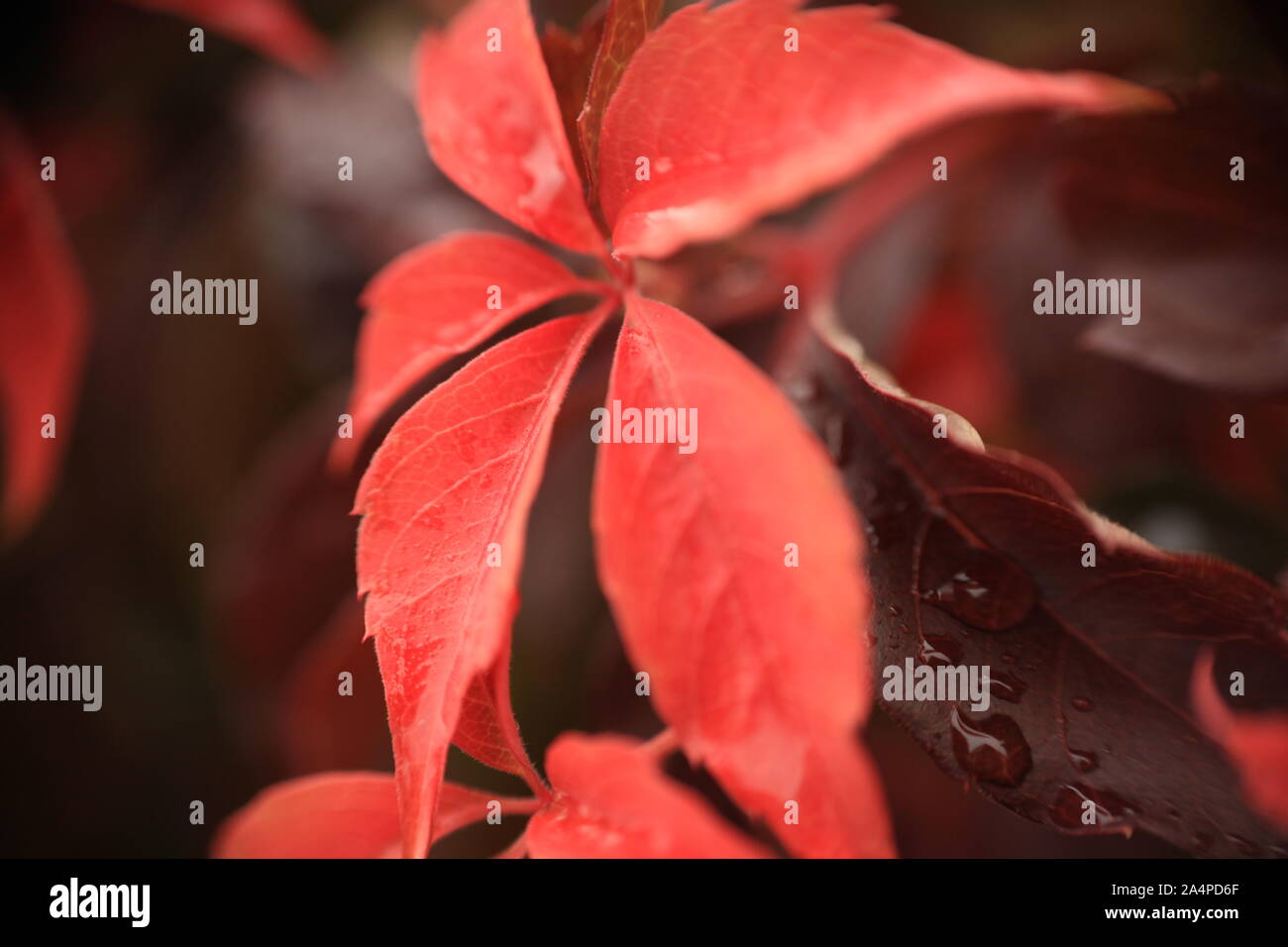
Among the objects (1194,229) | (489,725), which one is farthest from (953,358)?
(489,725)

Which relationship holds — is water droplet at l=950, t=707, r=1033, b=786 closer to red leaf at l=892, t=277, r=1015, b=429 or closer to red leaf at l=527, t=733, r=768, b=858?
red leaf at l=527, t=733, r=768, b=858

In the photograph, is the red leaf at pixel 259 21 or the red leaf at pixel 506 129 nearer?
the red leaf at pixel 506 129

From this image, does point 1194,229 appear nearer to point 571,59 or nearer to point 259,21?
point 571,59

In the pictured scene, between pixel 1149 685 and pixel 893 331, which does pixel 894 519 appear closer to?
pixel 1149 685

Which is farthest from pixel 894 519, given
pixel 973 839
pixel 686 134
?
pixel 973 839

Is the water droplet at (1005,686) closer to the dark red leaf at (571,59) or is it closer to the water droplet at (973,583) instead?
the water droplet at (973,583)

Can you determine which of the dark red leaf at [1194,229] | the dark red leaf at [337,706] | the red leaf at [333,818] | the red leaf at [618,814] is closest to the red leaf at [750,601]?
the red leaf at [618,814]

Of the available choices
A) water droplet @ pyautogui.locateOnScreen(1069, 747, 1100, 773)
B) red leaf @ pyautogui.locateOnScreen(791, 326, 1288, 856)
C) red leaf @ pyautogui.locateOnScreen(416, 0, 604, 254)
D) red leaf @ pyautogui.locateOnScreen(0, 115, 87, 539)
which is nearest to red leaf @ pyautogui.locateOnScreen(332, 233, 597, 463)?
red leaf @ pyautogui.locateOnScreen(416, 0, 604, 254)
